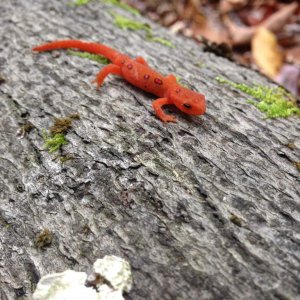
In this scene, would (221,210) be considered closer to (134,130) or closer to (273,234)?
(273,234)

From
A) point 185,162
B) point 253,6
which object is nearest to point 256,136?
point 185,162

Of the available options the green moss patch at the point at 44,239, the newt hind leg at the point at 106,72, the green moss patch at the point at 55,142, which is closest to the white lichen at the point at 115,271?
the green moss patch at the point at 44,239

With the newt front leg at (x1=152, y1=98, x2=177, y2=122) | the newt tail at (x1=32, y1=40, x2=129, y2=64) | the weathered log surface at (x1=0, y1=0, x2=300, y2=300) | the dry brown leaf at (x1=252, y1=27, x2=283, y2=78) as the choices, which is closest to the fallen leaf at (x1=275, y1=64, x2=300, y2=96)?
the dry brown leaf at (x1=252, y1=27, x2=283, y2=78)

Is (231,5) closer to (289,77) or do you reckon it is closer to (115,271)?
(289,77)

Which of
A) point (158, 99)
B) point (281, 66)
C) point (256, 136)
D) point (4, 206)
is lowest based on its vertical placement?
point (4, 206)

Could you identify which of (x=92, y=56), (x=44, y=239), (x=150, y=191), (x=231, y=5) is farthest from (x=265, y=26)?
(x=44, y=239)

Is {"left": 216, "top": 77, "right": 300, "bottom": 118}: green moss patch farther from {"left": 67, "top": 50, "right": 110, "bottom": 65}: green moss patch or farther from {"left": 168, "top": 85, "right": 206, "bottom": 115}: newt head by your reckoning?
{"left": 67, "top": 50, "right": 110, "bottom": 65}: green moss patch
